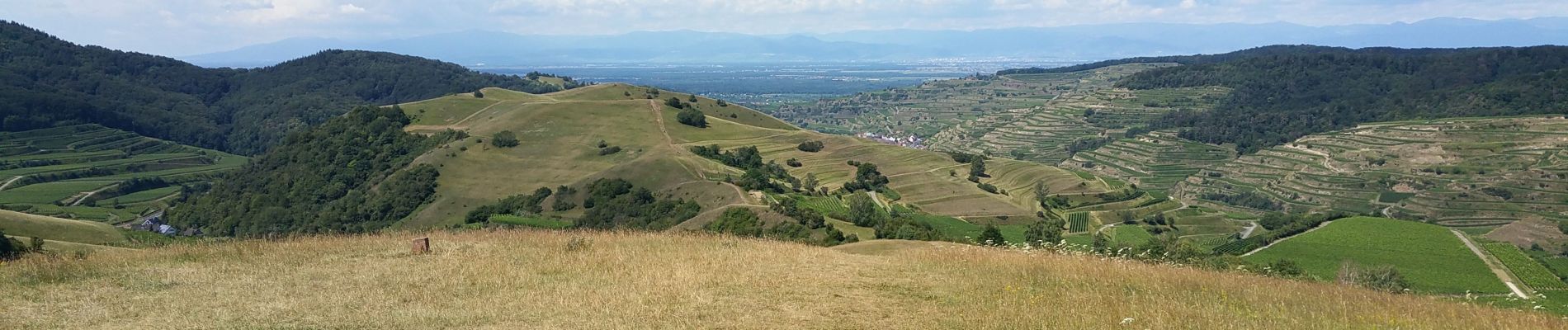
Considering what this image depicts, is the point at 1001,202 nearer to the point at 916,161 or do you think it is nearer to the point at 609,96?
the point at 916,161

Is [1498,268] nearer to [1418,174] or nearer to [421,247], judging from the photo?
[1418,174]

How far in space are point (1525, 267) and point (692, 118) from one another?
78.5 m

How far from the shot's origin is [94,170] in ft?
398

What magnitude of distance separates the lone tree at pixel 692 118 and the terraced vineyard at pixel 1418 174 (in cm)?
6428

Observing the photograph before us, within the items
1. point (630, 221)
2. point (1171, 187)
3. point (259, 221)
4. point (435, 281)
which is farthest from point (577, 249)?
point (1171, 187)

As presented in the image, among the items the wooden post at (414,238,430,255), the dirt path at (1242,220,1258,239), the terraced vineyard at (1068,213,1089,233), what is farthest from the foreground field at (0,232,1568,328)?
the dirt path at (1242,220,1258,239)

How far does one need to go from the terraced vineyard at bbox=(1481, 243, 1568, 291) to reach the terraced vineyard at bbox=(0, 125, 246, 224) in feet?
401

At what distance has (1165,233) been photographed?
7844 centimetres

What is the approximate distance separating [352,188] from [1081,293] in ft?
305

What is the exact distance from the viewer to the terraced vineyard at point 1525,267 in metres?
57.3

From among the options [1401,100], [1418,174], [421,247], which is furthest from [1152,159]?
[421,247]

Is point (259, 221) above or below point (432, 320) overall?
below

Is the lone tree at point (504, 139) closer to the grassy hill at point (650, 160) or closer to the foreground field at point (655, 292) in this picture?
the grassy hill at point (650, 160)

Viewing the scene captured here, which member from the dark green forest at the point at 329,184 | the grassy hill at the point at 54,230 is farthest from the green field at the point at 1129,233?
the grassy hill at the point at 54,230
